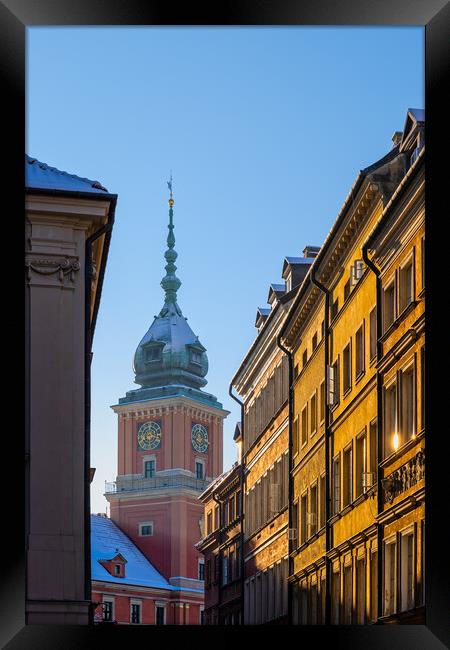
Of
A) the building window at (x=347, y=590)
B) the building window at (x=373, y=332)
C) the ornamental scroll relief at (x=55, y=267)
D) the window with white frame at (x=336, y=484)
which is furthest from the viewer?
the window with white frame at (x=336, y=484)

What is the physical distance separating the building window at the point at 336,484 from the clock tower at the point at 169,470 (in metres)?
65.1

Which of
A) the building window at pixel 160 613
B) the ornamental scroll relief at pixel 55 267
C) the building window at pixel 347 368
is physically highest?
the ornamental scroll relief at pixel 55 267

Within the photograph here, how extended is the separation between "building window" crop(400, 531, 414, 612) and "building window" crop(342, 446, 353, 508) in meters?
3.69

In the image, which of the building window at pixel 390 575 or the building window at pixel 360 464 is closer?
the building window at pixel 390 575

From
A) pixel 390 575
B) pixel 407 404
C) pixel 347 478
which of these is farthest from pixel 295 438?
pixel 407 404

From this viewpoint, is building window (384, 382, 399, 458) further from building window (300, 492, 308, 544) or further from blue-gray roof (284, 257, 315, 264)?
blue-gray roof (284, 257, 315, 264)

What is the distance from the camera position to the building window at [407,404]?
65.7 ft

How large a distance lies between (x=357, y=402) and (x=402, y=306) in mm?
3083

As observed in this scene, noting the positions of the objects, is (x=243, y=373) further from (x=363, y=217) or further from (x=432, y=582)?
(x=432, y=582)

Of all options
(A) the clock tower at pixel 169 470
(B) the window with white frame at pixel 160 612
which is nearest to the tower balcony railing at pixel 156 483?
(A) the clock tower at pixel 169 470

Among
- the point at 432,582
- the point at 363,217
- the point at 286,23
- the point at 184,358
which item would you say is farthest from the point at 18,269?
the point at 184,358

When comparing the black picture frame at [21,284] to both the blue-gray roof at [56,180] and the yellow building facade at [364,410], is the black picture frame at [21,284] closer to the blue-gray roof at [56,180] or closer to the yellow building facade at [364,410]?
the yellow building facade at [364,410]

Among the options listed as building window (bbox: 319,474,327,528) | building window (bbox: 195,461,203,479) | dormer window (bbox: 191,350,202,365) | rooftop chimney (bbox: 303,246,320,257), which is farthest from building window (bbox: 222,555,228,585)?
building window (bbox: 195,461,203,479)

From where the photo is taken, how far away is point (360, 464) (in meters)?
23.4
